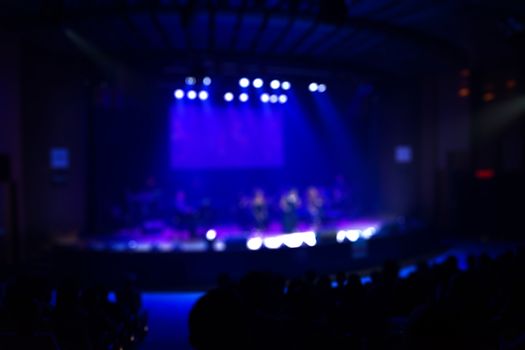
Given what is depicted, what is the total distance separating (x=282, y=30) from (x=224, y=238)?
5300 millimetres

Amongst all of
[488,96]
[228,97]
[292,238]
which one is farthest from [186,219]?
[488,96]

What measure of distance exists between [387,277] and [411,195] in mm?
11800

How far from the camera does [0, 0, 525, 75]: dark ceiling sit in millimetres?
8359

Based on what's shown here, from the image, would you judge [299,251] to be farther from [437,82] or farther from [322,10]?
[437,82]

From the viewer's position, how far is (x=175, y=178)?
51.5ft

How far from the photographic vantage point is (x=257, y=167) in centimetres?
1644

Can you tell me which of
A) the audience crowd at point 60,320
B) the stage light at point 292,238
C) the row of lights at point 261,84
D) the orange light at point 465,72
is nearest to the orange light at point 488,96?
the orange light at point 465,72

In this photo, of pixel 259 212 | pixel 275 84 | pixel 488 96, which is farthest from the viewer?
pixel 275 84

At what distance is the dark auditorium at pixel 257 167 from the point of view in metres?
4.06

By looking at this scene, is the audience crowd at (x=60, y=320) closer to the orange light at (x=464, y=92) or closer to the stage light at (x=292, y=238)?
the stage light at (x=292, y=238)

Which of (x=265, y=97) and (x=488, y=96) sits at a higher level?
(x=265, y=97)

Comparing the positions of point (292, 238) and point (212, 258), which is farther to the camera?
point (292, 238)

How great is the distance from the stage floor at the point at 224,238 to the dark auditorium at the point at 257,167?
95mm

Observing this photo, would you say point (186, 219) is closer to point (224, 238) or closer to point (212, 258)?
point (224, 238)
